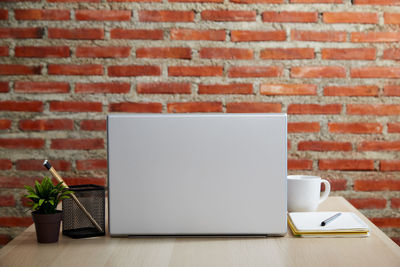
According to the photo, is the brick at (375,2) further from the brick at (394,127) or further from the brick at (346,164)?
the brick at (346,164)

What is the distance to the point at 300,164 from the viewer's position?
195cm

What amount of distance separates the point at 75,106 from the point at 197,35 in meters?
0.61

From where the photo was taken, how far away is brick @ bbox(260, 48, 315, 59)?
6.31 ft

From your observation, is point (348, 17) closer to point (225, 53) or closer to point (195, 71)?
point (225, 53)

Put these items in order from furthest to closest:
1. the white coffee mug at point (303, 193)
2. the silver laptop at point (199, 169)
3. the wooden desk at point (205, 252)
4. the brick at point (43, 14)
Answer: the brick at point (43, 14) → the white coffee mug at point (303, 193) → the silver laptop at point (199, 169) → the wooden desk at point (205, 252)

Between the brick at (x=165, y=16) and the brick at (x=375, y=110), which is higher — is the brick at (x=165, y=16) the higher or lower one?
the higher one

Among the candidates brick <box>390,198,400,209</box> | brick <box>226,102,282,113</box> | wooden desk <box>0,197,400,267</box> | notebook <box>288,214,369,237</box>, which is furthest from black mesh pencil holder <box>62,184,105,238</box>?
brick <box>390,198,400,209</box>

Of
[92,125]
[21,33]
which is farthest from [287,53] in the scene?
[21,33]

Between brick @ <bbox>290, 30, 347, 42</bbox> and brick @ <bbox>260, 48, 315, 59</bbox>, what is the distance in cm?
5

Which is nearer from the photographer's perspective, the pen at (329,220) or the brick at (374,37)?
the pen at (329,220)

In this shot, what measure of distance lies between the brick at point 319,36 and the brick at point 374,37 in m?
0.05

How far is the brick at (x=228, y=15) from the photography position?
75.3 inches

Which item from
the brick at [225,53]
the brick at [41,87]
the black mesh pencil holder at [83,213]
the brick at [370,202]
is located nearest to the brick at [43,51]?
the brick at [41,87]

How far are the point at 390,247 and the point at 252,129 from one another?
407 millimetres
